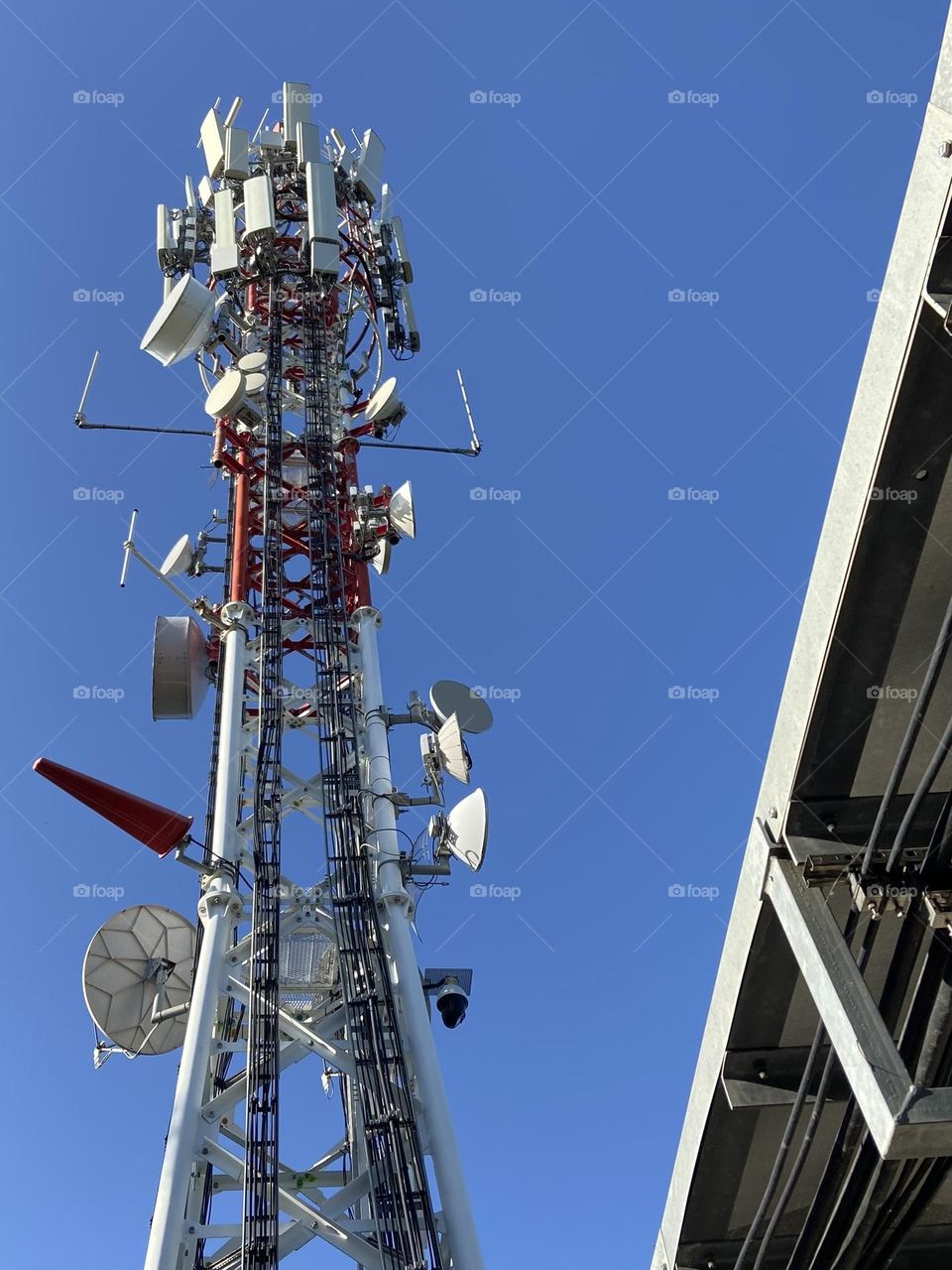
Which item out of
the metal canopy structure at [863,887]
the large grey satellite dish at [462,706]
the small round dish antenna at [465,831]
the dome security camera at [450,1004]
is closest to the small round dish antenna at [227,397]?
the large grey satellite dish at [462,706]

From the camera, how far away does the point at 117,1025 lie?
9461 millimetres

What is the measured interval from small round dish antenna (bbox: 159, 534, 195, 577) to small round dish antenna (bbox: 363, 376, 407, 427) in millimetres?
2645

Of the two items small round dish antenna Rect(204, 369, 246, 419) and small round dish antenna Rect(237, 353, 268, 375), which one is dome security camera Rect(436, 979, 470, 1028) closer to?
Answer: small round dish antenna Rect(204, 369, 246, 419)

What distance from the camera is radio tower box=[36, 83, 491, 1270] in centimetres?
768

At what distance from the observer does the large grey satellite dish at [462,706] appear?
10.7 m

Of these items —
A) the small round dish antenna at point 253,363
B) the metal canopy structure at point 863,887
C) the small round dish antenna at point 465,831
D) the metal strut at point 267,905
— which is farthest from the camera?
the small round dish antenna at point 253,363

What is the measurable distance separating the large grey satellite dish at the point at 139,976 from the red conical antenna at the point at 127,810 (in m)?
0.77

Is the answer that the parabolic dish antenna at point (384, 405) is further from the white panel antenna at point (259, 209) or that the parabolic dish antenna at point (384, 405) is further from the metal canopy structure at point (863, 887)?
the metal canopy structure at point (863, 887)

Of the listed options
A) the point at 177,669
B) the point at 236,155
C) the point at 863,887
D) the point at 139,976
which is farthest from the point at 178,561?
the point at 863,887

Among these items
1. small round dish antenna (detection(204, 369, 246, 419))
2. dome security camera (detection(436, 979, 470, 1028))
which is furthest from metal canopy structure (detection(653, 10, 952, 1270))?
small round dish antenna (detection(204, 369, 246, 419))

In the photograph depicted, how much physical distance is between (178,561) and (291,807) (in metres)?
3.40

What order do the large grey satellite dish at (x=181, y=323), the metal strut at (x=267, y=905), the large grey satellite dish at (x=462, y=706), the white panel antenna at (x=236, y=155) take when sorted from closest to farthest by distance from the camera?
the metal strut at (x=267, y=905)
the large grey satellite dish at (x=462, y=706)
the large grey satellite dish at (x=181, y=323)
the white panel antenna at (x=236, y=155)

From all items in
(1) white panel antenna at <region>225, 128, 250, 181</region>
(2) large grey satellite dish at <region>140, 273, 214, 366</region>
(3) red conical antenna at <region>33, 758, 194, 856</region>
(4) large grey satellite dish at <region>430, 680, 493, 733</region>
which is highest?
(1) white panel antenna at <region>225, 128, 250, 181</region>

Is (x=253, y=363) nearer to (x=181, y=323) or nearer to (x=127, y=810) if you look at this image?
(x=181, y=323)
